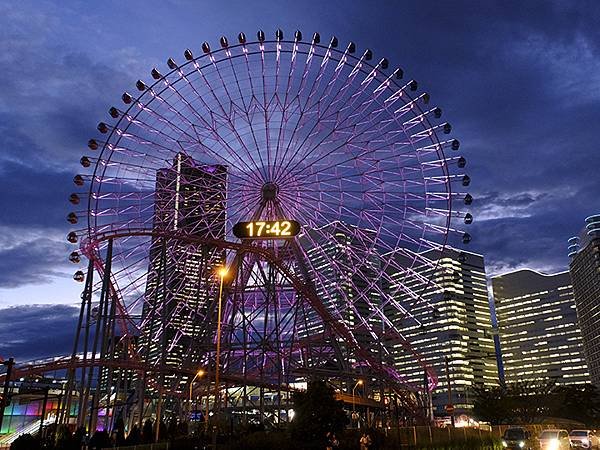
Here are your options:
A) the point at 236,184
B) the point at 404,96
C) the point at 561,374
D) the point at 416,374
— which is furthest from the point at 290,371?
the point at 561,374

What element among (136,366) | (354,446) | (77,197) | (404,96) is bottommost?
(354,446)

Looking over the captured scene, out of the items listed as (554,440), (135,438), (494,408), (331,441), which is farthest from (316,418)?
(494,408)

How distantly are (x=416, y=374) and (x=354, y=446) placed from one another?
148 m

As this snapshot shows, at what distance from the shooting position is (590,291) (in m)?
168

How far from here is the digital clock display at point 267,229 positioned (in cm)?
3638

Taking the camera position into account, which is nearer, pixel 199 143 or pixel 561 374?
pixel 199 143

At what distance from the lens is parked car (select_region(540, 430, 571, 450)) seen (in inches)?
1053

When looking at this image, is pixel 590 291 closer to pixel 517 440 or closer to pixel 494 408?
pixel 494 408

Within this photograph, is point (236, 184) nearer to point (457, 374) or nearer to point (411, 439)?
point (411, 439)

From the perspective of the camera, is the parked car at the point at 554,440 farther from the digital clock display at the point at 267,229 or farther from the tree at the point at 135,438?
the tree at the point at 135,438

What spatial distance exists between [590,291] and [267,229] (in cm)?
16001

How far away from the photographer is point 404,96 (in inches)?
1399

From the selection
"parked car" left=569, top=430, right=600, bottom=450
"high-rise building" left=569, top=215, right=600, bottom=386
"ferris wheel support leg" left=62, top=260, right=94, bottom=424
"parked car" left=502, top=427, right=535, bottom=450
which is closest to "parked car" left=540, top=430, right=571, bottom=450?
"parked car" left=569, top=430, right=600, bottom=450

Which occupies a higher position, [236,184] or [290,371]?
[236,184]
